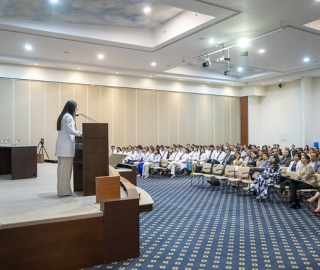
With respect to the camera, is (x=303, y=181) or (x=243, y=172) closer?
(x=303, y=181)

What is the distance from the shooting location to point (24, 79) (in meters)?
11.9

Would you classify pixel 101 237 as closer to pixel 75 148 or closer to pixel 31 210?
pixel 31 210

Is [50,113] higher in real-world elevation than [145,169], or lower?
higher

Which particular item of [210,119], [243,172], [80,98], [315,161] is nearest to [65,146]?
[243,172]

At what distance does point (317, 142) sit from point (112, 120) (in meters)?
9.67

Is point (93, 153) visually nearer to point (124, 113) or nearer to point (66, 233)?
point (66, 233)

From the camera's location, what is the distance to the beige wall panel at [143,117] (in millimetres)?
14500

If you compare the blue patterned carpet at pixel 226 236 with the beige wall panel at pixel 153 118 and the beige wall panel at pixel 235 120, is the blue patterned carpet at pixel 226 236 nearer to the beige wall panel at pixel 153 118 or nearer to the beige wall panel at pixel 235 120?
the beige wall panel at pixel 153 118

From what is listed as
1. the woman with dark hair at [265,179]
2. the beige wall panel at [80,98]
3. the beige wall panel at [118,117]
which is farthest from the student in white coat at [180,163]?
the woman with dark hair at [265,179]

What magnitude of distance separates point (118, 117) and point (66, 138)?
9.86 m

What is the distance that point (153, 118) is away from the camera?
14.9m

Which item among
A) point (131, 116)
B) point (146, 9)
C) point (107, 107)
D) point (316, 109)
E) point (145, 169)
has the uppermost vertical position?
point (146, 9)

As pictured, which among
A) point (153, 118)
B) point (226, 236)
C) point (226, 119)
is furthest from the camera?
point (226, 119)

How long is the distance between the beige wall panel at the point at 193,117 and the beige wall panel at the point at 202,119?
8.1 inches
